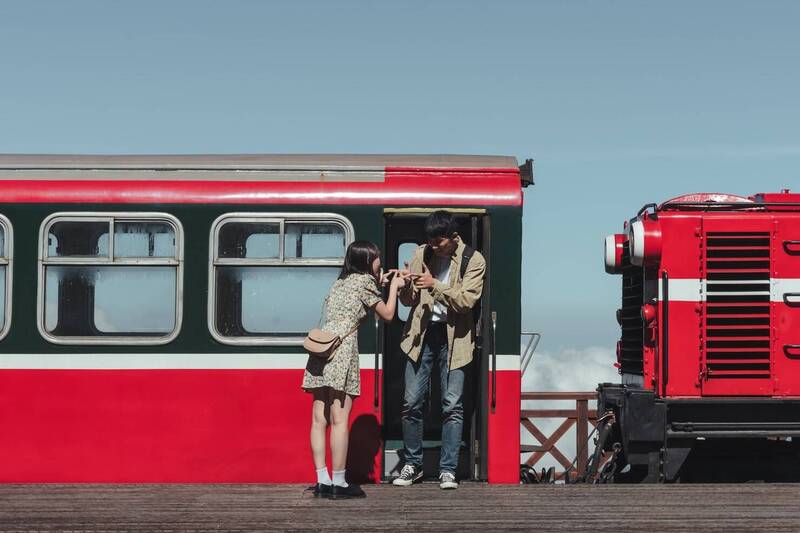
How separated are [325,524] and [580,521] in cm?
168

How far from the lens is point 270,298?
8.58 m

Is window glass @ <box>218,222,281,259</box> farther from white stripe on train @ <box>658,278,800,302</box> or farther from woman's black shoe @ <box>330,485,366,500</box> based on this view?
white stripe on train @ <box>658,278,800,302</box>

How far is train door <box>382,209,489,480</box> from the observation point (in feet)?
28.4

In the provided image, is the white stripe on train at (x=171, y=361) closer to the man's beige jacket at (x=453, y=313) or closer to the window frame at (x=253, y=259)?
the window frame at (x=253, y=259)

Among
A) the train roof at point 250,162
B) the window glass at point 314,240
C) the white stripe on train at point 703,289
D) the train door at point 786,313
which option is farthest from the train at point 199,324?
the train door at point 786,313

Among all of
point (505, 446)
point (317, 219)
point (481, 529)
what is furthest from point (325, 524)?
point (317, 219)

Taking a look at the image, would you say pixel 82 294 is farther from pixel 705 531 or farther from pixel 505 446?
pixel 705 531

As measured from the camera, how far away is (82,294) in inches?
341

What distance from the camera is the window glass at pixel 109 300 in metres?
→ 8.60

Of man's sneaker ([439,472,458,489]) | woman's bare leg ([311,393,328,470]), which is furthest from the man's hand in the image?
man's sneaker ([439,472,458,489])

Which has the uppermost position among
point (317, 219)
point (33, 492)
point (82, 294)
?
point (317, 219)

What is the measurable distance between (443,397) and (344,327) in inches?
42.9

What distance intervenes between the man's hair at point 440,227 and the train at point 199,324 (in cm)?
49

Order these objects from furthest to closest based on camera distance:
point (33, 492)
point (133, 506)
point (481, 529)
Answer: point (33, 492) → point (133, 506) → point (481, 529)
